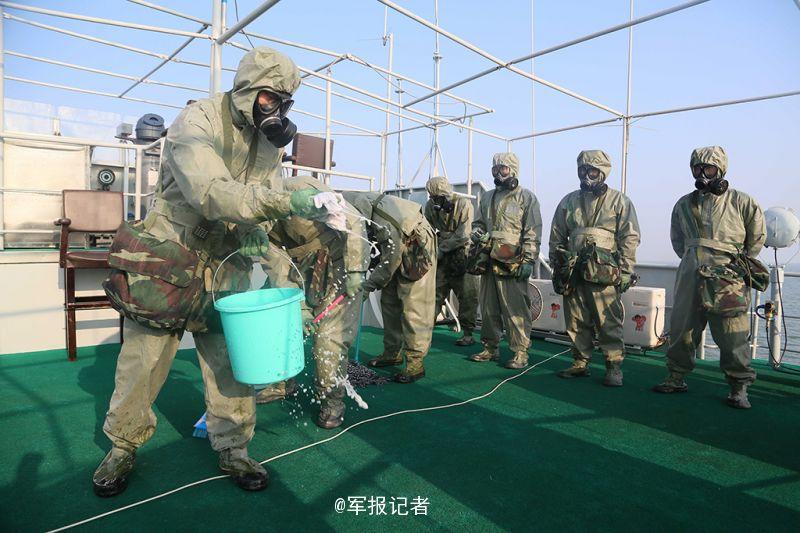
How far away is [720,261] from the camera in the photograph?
375cm

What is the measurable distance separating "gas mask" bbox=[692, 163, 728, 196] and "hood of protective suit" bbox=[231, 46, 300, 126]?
3.28 metres

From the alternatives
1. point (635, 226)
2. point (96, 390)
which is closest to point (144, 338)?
point (96, 390)

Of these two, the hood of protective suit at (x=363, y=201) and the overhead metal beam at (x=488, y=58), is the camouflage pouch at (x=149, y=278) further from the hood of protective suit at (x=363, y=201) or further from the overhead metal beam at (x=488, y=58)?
the overhead metal beam at (x=488, y=58)

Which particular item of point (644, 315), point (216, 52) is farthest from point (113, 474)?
point (644, 315)

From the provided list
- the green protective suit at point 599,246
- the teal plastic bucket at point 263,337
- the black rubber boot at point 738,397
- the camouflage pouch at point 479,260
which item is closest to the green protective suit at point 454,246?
the camouflage pouch at point 479,260

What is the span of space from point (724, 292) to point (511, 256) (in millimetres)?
1858

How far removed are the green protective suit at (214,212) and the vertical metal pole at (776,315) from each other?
5.07 metres

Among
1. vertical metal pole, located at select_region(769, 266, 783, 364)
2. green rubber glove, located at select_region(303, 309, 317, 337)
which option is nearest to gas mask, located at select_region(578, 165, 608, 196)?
vertical metal pole, located at select_region(769, 266, 783, 364)

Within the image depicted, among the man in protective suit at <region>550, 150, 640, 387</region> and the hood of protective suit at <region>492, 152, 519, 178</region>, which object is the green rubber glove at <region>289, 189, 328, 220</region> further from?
the hood of protective suit at <region>492, 152, 519, 178</region>

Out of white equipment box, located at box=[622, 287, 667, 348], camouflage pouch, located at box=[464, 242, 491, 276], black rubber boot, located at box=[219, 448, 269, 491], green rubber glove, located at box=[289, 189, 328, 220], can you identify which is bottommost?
black rubber boot, located at box=[219, 448, 269, 491]

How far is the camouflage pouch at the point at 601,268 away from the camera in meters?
4.19

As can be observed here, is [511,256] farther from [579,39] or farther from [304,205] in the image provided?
[304,205]

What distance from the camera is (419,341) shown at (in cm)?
419

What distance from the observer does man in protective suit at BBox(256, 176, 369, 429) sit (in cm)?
308
